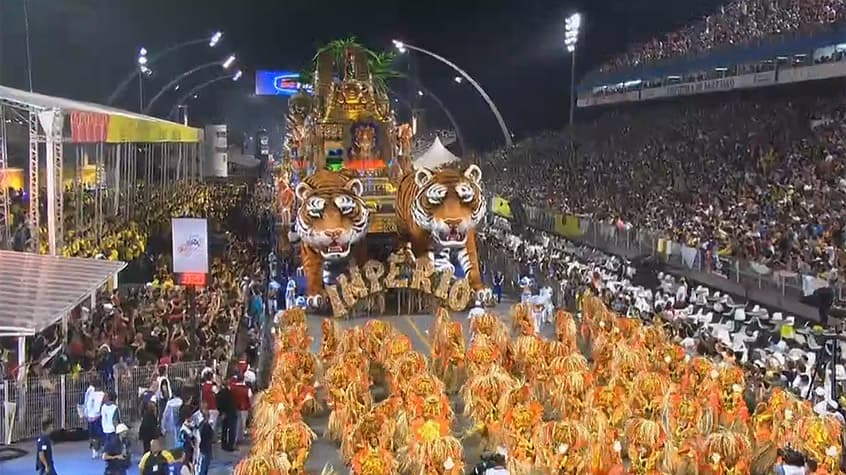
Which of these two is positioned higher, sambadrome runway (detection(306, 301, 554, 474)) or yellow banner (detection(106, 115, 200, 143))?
yellow banner (detection(106, 115, 200, 143))

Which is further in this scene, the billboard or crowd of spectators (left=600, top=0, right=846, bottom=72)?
the billboard

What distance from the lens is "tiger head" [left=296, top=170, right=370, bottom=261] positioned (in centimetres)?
1057

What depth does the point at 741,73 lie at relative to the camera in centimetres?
1402

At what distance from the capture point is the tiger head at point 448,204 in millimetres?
10828

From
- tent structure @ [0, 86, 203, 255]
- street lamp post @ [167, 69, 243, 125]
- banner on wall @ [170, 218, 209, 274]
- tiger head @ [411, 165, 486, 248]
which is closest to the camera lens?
tent structure @ [0, 86, 203, 255]

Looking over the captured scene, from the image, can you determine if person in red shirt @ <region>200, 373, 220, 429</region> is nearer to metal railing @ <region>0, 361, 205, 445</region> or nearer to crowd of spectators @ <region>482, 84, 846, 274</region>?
metal railing @ <region>0, 361, 205, 445</region>

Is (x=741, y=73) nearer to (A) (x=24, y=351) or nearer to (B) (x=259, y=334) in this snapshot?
(B) (x=259, y=334)

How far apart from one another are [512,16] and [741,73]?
307 centimetres

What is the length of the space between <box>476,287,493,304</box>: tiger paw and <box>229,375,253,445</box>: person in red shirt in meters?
4.23

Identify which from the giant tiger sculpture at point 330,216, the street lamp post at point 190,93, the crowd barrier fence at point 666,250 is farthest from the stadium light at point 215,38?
the giant tiger sculpture at point 330,216

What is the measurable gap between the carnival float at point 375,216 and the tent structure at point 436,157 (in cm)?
28

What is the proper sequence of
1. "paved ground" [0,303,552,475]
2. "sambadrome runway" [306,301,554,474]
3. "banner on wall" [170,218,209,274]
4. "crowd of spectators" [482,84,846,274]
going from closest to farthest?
1. "paved ground" [0,303,552,475]
2. "sambadrome runway" [306,301,554,474]
3. "banner on wall" [170,218,209,274]
4. "crowd of spectators" [482,84,846,274]

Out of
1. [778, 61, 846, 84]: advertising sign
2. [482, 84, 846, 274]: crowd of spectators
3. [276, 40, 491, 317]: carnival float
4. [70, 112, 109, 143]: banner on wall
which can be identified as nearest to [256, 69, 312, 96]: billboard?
[276, 40, 491, 317]: carnival float

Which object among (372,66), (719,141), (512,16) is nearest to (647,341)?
(719,141)
